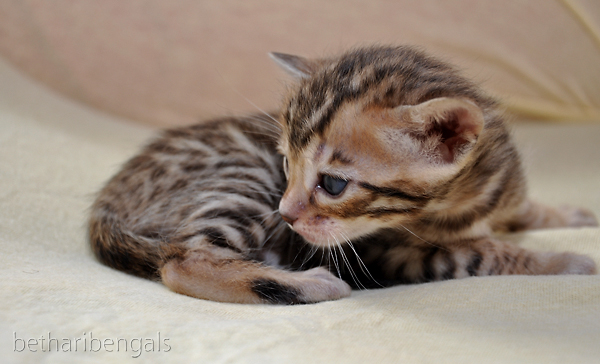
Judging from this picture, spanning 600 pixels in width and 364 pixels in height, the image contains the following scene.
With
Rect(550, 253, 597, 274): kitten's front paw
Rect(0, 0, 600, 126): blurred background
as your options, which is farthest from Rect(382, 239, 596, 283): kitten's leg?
Rect(0, 0, 600, 126): blurred background

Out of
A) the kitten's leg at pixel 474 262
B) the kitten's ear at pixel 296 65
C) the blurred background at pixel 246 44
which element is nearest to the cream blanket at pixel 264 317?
the kitten's leg at pixel 474 262

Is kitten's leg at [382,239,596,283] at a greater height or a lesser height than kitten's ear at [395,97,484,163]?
lesser

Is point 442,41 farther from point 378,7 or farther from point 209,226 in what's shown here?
point 209,226

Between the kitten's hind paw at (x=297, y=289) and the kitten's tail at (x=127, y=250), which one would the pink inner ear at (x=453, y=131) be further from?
the kitten's tail at (x=127, y=250)

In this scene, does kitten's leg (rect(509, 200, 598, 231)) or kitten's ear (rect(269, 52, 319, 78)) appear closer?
kitten's ear (rect(269, 52, 319, 78))

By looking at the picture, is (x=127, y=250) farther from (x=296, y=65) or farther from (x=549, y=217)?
(x=549, y=217)

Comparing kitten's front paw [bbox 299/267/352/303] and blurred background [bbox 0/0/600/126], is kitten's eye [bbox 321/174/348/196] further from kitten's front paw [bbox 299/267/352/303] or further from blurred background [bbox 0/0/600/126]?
blurred background [bbox 0/0/600/126]
